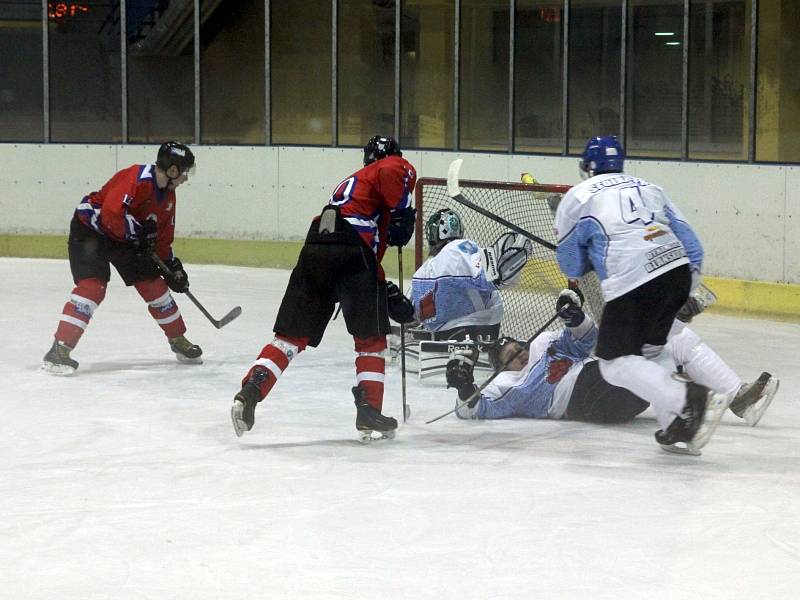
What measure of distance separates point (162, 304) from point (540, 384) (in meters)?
2.03

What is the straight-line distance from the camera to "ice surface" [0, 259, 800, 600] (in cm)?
316

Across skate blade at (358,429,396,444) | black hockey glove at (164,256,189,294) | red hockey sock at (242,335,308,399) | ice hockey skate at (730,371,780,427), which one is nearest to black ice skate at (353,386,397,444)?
skate blade at (358,429,396,444)

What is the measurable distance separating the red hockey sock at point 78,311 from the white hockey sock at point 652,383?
8.51ft

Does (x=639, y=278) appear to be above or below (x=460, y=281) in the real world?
above

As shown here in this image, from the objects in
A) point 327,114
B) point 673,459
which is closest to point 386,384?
point 673,459

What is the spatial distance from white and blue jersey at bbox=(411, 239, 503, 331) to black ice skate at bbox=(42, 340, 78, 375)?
4.92ft

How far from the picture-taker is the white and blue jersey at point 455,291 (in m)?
5.65

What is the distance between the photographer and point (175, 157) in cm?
572

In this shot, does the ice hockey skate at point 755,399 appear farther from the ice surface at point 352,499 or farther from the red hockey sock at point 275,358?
the red hockey sock at point 275,358

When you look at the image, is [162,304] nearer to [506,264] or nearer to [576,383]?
[506,264]

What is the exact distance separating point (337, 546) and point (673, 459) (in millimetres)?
1421

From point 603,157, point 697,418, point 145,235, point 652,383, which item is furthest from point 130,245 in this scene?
point 697,418

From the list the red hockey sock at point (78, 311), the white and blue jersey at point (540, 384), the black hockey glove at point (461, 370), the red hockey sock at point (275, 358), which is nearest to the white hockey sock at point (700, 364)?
the white and blue jersey at point (540, 384)

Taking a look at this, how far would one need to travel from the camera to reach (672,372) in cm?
451
